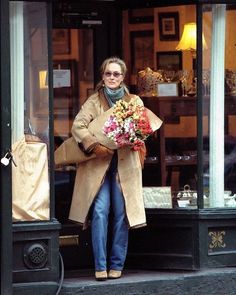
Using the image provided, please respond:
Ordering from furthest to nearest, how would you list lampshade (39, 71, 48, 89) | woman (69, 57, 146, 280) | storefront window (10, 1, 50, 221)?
woman (69, 57, 146, 280), lampshade (39, 71, 48, 89), storefront window (10, 1, 50, 221)

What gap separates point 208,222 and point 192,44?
A: 5.30 ft

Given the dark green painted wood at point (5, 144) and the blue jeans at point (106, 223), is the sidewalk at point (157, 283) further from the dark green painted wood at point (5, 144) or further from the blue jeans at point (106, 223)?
the dark green painted wood at point (5, 144)

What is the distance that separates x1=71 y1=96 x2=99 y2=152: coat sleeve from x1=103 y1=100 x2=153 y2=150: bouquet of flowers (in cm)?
21

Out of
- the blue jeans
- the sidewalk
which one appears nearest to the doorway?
the sidewalk

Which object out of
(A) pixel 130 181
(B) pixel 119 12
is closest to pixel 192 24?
(B) pixel 119 12

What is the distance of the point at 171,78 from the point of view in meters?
9.10

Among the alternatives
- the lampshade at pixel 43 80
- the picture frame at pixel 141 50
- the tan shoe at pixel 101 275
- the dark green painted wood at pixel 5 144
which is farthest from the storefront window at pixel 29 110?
the picture frame at pixel 141 50

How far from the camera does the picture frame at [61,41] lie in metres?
9.02

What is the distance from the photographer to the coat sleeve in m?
8.29

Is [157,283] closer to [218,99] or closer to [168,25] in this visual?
[218,99]

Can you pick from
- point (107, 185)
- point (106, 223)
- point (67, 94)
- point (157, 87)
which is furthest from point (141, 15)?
point (106, 223)

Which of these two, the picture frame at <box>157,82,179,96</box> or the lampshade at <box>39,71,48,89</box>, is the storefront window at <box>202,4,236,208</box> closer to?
the picture frame at <box>157,82,179,96</box>

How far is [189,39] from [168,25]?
27 cm

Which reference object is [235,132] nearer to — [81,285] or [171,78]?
[171,78]
